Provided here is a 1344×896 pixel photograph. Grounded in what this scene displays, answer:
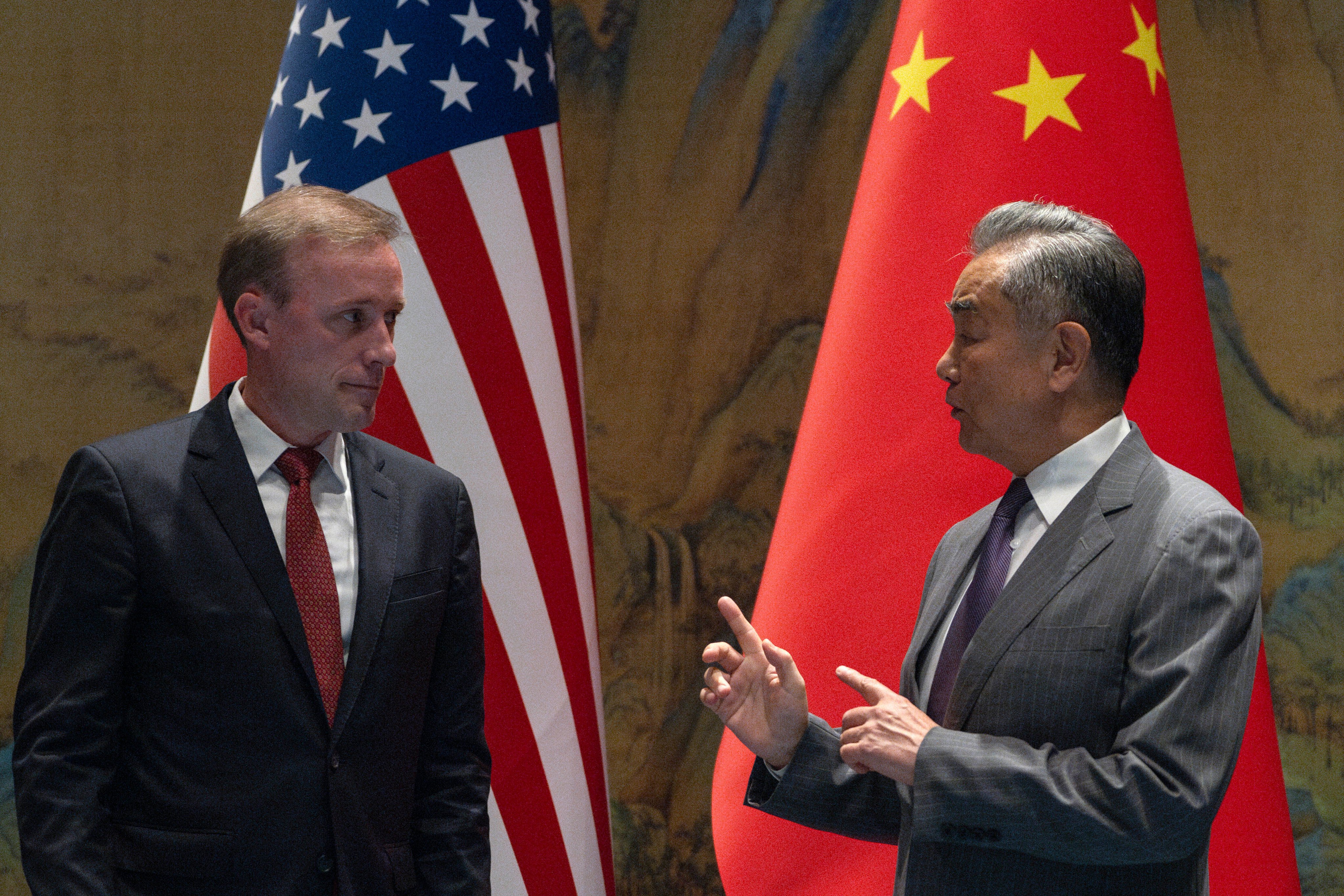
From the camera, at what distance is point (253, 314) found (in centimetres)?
162

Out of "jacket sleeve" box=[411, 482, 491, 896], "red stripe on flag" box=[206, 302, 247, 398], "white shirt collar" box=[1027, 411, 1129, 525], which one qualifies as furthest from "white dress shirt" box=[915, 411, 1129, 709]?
"red stripe on flag" box=[206, 302, 247, 398]

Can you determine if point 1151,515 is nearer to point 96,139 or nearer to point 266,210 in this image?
point 266,210

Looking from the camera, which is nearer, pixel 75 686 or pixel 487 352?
pixel 75 686

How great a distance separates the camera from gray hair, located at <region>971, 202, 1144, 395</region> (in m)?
1.43

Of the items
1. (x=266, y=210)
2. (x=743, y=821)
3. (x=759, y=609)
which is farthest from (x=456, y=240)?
(x=743, y=821)

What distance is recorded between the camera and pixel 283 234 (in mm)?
1615

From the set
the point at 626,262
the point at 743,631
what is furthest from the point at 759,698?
the point at 626,262

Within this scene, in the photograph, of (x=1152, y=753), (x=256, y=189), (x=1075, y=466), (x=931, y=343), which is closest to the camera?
(x=1152, y=753)

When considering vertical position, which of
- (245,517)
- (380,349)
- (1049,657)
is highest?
(380,349)

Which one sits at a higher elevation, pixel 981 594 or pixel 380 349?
pixel 380 349

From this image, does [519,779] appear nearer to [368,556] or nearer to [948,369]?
[368,556]

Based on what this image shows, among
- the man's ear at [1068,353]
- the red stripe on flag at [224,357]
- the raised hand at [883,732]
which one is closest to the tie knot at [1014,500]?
the man's ear at [1068,353]

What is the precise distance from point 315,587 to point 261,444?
0.69 ft

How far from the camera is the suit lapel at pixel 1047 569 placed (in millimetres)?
1355
